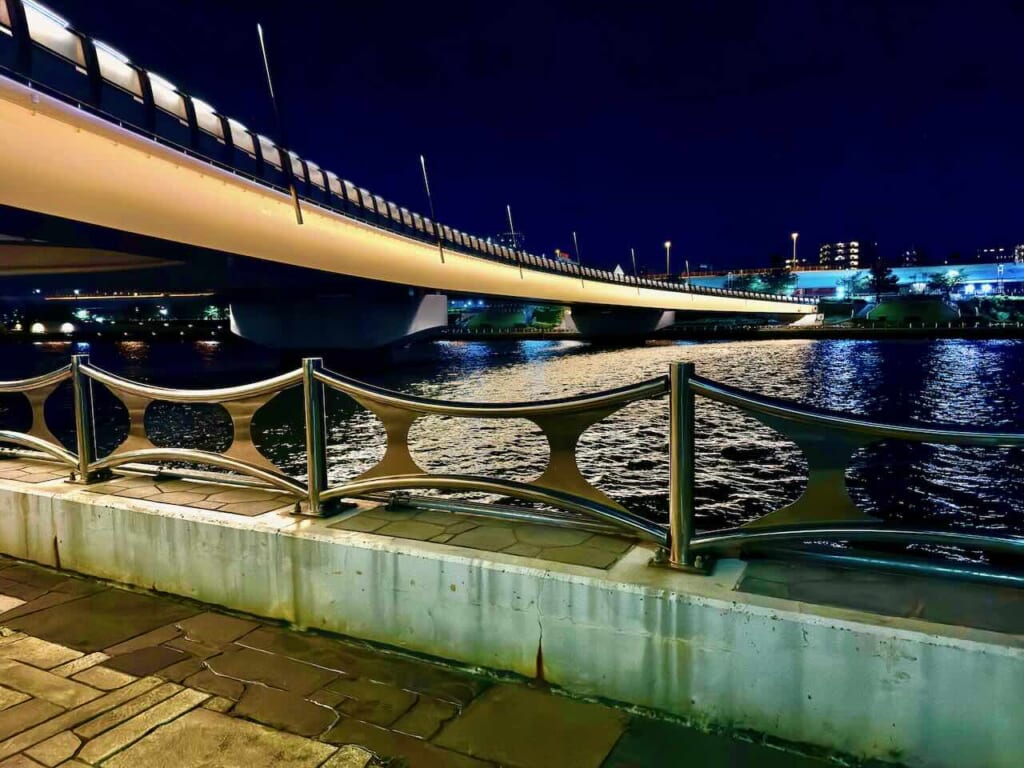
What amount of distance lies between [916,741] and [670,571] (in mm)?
1202

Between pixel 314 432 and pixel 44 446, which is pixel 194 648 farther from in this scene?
pixel 44 446

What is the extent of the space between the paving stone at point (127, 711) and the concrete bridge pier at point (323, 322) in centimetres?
4124

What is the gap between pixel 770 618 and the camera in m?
3.10

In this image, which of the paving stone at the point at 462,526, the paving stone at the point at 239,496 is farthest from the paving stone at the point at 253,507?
the paving stone at the point at 462,526

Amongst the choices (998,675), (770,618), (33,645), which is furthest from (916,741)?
(33,645)

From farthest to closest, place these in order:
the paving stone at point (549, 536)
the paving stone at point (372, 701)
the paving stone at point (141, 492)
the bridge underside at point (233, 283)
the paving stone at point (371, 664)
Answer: the bridge underside at point (233, 283) → the paving stone at point (141, 492) → the paving stone at point (549, 536) → the paving stone at point (371, 664) → the paving stone at point (372, 701)

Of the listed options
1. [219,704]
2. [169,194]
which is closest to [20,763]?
[219,704]

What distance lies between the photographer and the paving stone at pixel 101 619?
13.8 ft

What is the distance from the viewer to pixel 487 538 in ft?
13.8

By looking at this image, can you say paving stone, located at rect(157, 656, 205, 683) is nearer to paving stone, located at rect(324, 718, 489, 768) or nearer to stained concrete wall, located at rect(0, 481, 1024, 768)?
stained concrete wall, located at rect(0, 481, 1024, 768)

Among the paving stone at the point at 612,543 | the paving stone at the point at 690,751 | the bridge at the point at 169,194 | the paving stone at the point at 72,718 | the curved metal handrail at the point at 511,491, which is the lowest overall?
the paving stone at the point at 690,751

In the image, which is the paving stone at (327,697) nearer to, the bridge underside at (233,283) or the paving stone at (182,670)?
the paving stone at (182,670)

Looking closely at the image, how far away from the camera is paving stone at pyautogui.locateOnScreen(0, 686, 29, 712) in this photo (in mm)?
3426

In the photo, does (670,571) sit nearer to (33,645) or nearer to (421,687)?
(421,687)
